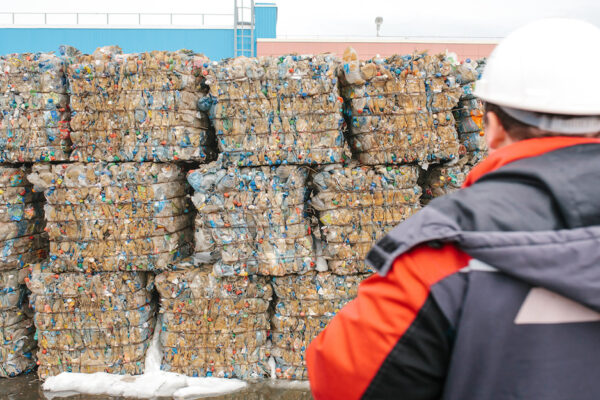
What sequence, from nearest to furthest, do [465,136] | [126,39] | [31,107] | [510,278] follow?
1. [510,278]
2. [31,107]
3. [465,136]
4. [126,39]

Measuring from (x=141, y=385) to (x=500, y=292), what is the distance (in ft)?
9.03

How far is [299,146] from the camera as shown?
8.80 ft

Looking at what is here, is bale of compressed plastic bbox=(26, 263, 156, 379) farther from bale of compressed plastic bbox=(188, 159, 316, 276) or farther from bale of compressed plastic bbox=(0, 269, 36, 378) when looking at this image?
bale of compressed plastic bbox=(188, 159, 316, 276)

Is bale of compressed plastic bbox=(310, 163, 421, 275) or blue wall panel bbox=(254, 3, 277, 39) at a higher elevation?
blue wall panel bbox=(254, 3, 277, 39)

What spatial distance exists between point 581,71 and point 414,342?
670mm

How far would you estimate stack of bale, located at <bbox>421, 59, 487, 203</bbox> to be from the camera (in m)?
2.91

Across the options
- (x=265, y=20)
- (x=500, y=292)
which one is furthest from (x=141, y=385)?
(x=265, y=20)

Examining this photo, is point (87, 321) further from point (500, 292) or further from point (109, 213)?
point (500, 292)

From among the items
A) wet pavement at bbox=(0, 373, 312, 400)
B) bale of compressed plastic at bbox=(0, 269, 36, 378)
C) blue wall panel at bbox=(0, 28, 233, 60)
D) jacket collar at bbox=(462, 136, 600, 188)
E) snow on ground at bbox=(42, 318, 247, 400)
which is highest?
blue wall panel at bbox=(0, 28, 233, 60)

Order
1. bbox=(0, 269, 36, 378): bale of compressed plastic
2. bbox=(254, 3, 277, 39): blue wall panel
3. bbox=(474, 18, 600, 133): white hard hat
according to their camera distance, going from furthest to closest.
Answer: bbox=(254, 3, 277, 39): blue wall panel
bbox=(0, 269, 36, 378): bale of compressed plastic
bbox=(474, 18, 600, 133): white hard hat

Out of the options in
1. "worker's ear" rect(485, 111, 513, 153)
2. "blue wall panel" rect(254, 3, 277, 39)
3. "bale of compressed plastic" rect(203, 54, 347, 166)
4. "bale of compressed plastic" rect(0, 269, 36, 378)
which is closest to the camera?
"worker's ear" rect(485, 111, 513, 153)

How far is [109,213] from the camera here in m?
2.79

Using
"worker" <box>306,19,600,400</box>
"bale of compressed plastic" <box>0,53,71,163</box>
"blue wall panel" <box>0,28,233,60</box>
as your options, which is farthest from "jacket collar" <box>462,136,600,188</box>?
"blue wall panel" <box>0,28,233,60</box>

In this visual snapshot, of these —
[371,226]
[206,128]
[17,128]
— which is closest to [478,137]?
[371,226]
